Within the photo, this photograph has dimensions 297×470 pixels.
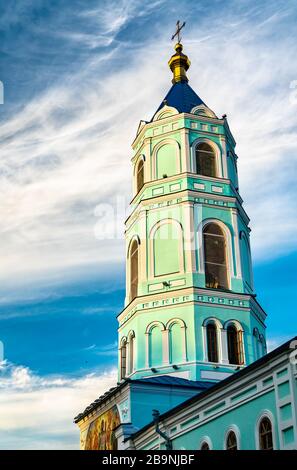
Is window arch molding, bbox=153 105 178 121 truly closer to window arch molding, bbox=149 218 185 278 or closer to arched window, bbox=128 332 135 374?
window arch molding, bbox=149 218 185 278

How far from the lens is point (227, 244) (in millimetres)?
28031

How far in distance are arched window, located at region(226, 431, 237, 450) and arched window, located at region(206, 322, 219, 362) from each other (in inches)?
329

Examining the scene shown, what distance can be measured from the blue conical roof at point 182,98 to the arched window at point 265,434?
59.4 ft

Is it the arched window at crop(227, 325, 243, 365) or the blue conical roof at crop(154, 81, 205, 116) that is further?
the blue conical roof at crop(154, 81, 205, 116)

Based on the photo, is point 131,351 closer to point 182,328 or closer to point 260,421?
point 182,328

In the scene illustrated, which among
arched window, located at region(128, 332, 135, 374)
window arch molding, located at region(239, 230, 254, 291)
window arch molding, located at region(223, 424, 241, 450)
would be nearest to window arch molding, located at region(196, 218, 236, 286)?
window arch molding, located at region(239, 230, 254, 291)

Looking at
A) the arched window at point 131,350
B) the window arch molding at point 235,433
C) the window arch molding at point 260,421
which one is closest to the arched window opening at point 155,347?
the arched window at point 131,350

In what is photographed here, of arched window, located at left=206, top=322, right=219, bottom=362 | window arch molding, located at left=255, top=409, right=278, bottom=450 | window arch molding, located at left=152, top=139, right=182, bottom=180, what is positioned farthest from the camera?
window arch molding, located at left=152, top=139, right=182, bottom=180

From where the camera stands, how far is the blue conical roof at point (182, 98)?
3139 centimetres

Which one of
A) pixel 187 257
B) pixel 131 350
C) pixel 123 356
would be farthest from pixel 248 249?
pixel 123 356

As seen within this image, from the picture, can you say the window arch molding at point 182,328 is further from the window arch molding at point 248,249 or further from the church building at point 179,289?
the window arch molding at point 248,249

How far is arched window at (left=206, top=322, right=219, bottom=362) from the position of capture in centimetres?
2561

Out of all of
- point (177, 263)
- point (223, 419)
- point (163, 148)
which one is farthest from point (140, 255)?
point (223, 419)

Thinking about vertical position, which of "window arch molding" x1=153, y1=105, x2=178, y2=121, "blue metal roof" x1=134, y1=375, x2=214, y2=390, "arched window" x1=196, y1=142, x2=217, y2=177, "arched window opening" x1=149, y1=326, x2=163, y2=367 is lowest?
"blue metal roof" x1=134, y1=375, x2=214, y2=390
